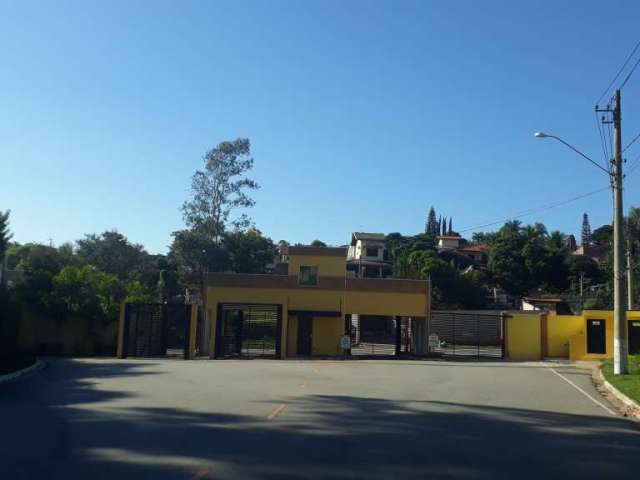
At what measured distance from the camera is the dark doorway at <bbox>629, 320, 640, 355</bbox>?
1361 inches

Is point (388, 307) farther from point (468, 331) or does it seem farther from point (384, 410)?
point (384, 410)

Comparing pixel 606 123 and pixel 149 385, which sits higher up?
pixel 606 123

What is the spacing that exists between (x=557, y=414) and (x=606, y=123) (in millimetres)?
15238

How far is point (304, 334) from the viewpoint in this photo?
42.5 meters

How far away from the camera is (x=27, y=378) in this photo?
21.7 metres

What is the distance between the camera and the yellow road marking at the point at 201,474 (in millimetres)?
8008

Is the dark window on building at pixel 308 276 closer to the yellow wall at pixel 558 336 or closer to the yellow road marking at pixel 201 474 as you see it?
the yellow wall at pixel 558 336

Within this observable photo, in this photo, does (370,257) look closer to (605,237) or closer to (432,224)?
(605,237)

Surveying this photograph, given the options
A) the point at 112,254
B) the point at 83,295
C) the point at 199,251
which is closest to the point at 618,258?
the point at 83,295

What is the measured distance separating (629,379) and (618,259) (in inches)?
183

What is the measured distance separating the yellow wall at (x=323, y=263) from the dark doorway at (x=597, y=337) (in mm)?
14312

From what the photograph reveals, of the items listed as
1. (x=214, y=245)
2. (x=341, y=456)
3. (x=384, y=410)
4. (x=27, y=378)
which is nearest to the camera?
(x=341, y=456)

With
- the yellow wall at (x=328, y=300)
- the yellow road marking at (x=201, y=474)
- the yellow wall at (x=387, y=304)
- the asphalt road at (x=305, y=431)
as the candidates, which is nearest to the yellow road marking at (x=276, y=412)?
the asphalt road at (x=305, y=431)

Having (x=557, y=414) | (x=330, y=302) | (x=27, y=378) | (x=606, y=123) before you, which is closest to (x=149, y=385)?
(x=27, y=378)
